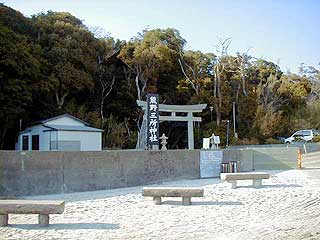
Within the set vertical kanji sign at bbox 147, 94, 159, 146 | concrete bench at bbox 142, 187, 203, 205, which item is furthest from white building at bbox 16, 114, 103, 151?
concrete bench at bbox 142, 187, 203, 205

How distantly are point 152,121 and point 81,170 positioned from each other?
6.40 meters

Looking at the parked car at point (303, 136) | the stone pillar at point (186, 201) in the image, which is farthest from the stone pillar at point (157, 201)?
the parked car at point (303, 136)

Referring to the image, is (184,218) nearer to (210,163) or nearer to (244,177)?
(244,177)

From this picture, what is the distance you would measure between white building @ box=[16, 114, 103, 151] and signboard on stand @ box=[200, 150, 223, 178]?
36.6ft

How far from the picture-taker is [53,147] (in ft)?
86.6

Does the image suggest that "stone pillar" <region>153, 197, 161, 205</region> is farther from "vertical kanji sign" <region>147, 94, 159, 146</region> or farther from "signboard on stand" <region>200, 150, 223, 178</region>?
"vertical kanji sign" <region>147, 94, 159, 146</region>

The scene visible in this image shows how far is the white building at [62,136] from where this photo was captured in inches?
1030

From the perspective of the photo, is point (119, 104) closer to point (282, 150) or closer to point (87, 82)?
point (87, 82)

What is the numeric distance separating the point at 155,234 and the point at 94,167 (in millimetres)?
7407

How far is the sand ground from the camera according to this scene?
22.9 ft

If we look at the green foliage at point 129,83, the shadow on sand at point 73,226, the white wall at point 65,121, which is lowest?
the shadow on sand at point 73,226

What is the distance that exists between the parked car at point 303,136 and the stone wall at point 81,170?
2281 cm

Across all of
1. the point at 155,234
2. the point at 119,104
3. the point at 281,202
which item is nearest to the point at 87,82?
the point at 119,104

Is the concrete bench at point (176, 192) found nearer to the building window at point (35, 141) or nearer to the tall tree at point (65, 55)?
the building window at point (35, 141)
